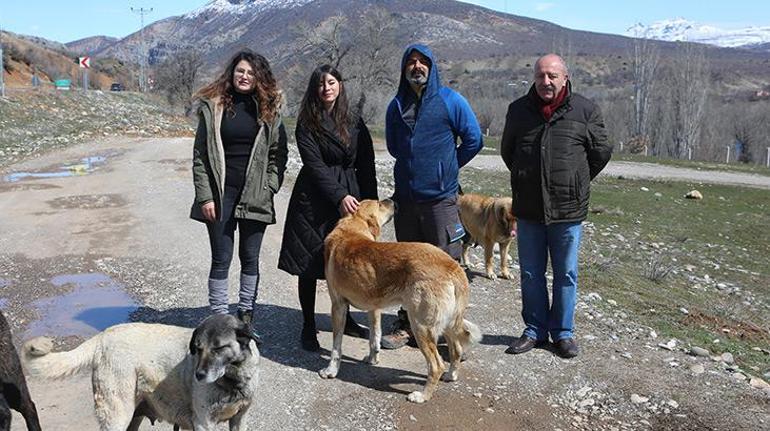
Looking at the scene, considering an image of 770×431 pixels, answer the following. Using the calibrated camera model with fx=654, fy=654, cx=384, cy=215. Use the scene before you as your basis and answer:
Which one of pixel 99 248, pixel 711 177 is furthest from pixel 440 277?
pixel 711 177

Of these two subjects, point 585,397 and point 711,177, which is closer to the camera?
point 585,397

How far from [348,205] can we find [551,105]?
1847 mm

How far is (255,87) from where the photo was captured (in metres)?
5.07

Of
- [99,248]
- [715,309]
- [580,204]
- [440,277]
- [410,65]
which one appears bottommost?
[715,309]

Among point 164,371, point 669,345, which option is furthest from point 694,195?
point 164,371

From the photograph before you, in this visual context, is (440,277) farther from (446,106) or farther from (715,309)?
(715,309)

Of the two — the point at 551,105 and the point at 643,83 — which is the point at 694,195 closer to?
the point at 551,105

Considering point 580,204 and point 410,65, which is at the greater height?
point 410,65

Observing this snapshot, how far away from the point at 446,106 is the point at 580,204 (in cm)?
138

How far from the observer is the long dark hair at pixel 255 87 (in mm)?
5023

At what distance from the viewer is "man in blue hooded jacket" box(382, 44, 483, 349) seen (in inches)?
207

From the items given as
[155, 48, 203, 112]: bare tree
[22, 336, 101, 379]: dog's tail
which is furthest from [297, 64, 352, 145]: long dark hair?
[155, 48, 203, 112]: bare tree

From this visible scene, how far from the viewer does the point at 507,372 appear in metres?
5.48

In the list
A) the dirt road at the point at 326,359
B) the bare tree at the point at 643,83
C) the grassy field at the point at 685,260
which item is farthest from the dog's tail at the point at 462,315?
the bare tree at the point at 643,83
